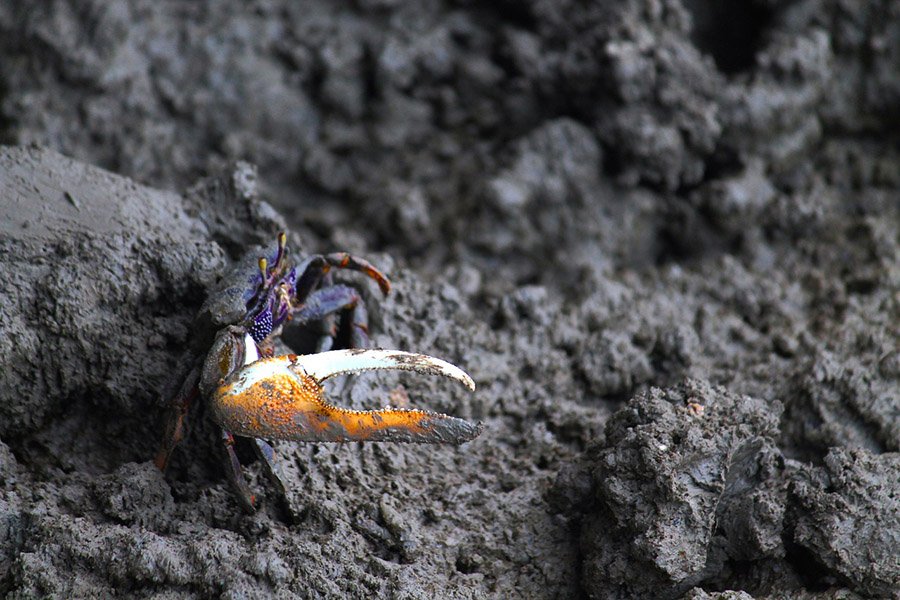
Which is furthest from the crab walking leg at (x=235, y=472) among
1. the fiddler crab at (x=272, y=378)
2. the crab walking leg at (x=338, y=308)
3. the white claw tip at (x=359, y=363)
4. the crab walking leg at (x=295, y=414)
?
the crab walking leg at (x=338, y=308)

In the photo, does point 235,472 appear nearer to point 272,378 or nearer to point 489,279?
point 272,378

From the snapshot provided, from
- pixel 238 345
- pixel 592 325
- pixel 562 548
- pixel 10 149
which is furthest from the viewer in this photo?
pixel 592 325

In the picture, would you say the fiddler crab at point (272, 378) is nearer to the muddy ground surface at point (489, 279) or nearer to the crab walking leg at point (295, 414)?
the crab walking leg at point (295, 414)

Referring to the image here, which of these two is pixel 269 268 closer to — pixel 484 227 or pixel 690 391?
pixel 690 391

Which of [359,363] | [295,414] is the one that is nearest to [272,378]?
[295,414]

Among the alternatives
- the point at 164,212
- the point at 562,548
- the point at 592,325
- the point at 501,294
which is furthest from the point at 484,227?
the point at 562,548
